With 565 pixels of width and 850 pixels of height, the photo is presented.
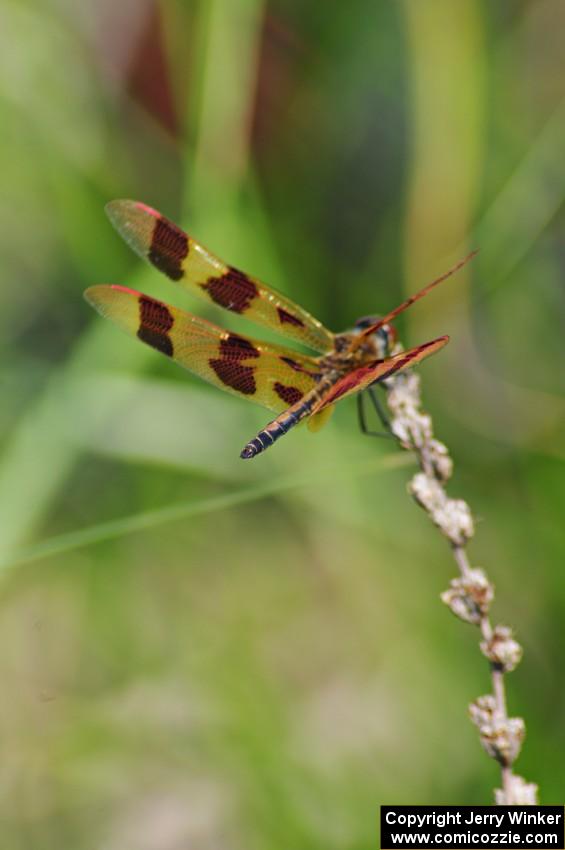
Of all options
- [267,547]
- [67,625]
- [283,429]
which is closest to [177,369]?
[267,547]

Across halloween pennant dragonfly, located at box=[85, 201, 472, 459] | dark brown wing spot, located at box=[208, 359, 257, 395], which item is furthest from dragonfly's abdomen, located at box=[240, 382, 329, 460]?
dark brown wing spot, located at box=[208, 359, 257, 395]

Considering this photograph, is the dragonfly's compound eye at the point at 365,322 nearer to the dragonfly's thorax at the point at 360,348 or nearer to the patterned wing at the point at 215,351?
the dragonfly's thorax at the point at 360,348

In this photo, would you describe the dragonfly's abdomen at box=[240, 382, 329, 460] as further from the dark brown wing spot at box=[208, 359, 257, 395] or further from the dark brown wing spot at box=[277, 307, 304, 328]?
the dark brown wing spot at box=[277, 307, 304, 328]

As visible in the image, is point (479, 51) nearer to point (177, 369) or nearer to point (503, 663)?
point (177, 369)

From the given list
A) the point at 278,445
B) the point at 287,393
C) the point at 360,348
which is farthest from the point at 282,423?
the point at 278,445

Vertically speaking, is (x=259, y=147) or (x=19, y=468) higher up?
(x=259, y=147)

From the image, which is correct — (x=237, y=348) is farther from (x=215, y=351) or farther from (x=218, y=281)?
(x=218, y=281)
